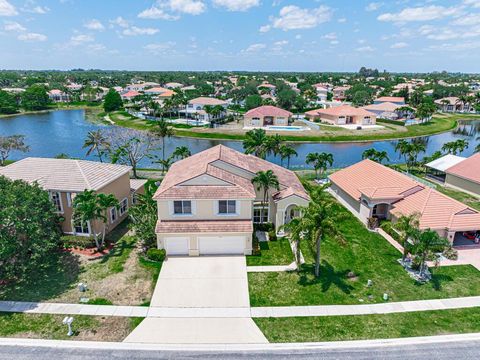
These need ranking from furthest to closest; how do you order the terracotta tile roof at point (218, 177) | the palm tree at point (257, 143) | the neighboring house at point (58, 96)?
1. the neighboring house at point (58, 96)
2. the palm tree at point (257, 143)
3. the terracotta tile roof at point (218, 177)

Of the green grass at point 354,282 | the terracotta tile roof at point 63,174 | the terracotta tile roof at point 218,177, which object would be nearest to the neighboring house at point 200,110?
the terracotta tile roof at point 218,177

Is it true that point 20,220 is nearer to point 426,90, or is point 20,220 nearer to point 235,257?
point 235,257

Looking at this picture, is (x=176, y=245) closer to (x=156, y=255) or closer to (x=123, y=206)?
(x=156, y=255)

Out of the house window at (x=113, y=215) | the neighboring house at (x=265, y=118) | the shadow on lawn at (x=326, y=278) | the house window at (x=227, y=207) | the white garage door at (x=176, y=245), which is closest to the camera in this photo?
the shadow on lawn at (x=326, y=278)

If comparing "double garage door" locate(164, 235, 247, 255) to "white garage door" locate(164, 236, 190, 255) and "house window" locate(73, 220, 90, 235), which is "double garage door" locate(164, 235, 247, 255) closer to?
"white garage door" locate(164, 236, 190, 255)

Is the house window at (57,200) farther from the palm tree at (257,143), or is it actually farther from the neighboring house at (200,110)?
the neighboring house at (200,110)

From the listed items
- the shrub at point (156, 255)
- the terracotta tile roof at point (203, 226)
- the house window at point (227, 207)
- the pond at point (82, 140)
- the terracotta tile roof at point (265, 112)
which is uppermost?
the terracotta tile roof at point (265, 112)

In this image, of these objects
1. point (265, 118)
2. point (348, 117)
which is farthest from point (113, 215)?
point (348, 117)
